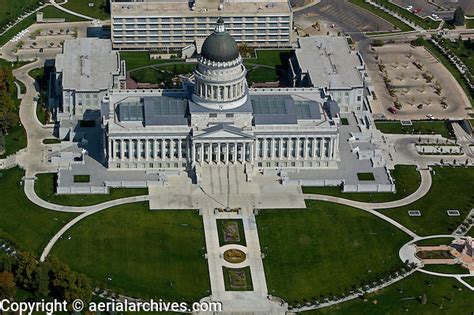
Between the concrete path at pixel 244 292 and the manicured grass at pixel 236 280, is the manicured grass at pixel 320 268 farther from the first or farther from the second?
the manicured grass at pixel 236 280

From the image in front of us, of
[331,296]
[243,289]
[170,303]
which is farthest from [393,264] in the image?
[170,303]

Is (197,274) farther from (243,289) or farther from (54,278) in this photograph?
(54,278)

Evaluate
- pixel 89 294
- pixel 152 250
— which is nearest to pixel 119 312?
pixel 89 294

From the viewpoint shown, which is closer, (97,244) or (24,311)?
(24,311)

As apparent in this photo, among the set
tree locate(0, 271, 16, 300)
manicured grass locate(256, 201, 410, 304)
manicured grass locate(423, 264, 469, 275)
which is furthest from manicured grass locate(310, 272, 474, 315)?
tree locate(0, 271, 16, 300)

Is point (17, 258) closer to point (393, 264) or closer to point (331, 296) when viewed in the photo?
point (331, 296)

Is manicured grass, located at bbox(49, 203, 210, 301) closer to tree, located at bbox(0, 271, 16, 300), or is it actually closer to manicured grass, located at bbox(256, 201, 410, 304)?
manicured grass, located at bbox(256, 201, 410, 304)
